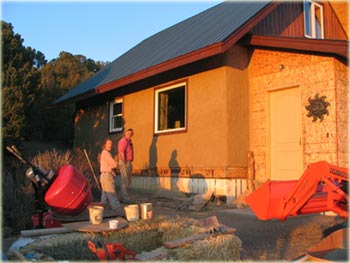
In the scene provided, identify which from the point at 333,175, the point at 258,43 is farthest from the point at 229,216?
the point at 258,43

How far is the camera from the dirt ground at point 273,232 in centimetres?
549

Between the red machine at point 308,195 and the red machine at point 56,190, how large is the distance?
2797 millimetres

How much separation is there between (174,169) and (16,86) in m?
6.06

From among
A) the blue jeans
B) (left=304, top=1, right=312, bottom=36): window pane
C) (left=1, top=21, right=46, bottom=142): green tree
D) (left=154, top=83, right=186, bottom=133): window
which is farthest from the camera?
(left=1, top=21, right=46, bottom=142): green tree

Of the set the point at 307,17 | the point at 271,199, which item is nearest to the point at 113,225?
the point at 271,199

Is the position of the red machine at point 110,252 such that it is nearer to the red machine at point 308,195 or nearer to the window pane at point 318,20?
the red machine at point 308,195

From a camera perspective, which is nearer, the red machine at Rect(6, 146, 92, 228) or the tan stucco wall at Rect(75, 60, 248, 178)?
the red machine at Rect(6, 146, 92, 228)

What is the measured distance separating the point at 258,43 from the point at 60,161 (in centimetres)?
609

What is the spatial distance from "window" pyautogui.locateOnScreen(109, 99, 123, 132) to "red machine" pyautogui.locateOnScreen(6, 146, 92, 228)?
778 centimetres

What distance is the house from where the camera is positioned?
8977mm

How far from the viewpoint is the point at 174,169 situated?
11445 millimetres

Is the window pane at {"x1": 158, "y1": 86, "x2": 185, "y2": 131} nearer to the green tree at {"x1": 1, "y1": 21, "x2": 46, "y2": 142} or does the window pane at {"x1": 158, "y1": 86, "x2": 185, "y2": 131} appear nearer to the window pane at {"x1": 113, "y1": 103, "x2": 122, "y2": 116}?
the window pane at {"x1": 113, "y1": 103, "x2": 122, "y2": 116}

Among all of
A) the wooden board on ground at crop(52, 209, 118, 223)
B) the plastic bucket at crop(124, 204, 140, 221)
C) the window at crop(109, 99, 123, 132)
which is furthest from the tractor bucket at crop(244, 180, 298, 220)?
the window at crop(109, 99, 123, 132)

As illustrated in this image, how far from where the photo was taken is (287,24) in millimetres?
11680
